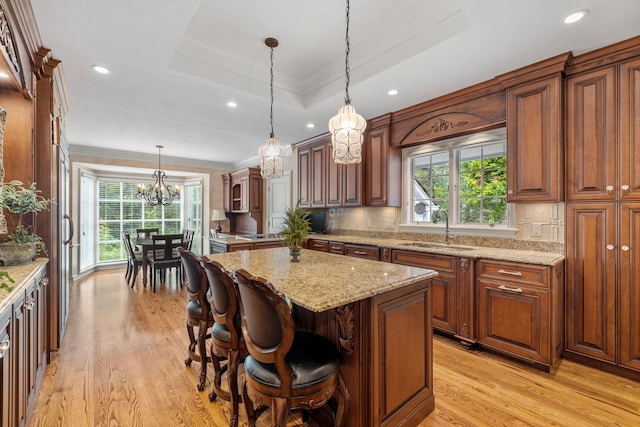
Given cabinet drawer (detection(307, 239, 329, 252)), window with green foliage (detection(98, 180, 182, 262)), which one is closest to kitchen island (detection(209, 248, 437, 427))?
cabinet drawer (detection(307, 239, 329, 252))

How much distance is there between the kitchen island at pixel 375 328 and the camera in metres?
1.45

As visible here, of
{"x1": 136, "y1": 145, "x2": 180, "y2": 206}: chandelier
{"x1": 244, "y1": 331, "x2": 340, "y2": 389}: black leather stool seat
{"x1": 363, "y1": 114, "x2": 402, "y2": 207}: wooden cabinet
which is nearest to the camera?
{"x1": 244, "y1": 331, "x2": 340, "y2": 389}: black leather stool seat

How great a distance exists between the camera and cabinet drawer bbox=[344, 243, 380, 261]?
139 inches

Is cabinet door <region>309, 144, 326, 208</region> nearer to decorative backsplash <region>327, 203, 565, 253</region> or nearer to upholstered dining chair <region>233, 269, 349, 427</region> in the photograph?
decorative backsplash <region>327, 203, 565, 253</region>

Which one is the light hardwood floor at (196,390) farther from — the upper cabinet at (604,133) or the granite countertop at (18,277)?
the upper cabinet at (604,133)

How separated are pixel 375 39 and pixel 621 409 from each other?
3.26m

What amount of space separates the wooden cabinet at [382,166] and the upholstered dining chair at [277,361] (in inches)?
113

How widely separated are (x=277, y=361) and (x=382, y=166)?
10.5 feet

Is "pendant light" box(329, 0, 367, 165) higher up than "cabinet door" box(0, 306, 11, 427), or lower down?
higher up

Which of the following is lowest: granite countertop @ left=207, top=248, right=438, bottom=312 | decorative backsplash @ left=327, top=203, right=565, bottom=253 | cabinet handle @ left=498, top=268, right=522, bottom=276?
cabinet handle @ left=498, top=268, right=522, bottom=276

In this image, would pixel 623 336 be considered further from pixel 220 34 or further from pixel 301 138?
pixel 301 138

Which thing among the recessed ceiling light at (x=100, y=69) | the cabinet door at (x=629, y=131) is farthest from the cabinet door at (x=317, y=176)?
the cabinet door at (x=629, y=131)

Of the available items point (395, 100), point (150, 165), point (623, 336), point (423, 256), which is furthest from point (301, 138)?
point (623, 336)

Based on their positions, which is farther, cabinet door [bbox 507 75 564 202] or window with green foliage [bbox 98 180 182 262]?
window with green foliage [bbox 98 180 182 262]
